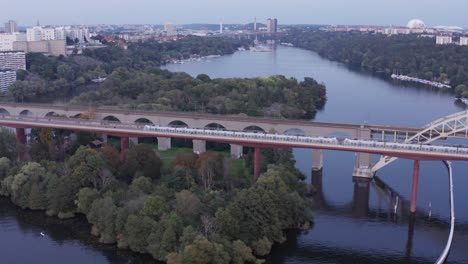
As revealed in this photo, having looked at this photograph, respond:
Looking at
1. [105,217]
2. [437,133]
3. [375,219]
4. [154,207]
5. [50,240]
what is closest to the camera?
[154,207]

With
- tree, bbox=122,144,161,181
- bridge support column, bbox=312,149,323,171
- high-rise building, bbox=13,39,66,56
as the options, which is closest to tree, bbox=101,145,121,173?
tree, bbox=122,144,161,181

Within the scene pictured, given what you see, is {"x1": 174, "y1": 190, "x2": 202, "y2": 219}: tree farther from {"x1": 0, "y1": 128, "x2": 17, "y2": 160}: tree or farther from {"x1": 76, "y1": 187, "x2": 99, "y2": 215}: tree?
{"x1": 0, "y1": 128, "x2": 17, "y2": 160}: tree

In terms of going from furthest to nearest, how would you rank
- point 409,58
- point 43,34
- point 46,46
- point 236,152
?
1. point 43,34
2. point 46,46
3. point 409,58
4. point 236,152

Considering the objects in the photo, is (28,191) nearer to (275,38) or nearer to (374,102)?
(374,102)

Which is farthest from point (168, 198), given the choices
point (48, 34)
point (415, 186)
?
point (48, 34)

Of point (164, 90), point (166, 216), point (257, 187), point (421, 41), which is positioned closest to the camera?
point (166, 216)

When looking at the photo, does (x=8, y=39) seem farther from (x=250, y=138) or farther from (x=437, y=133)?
(x=437, y=133)

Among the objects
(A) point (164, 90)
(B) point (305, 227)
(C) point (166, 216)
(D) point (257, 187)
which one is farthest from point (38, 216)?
(A) point (164, 90)
